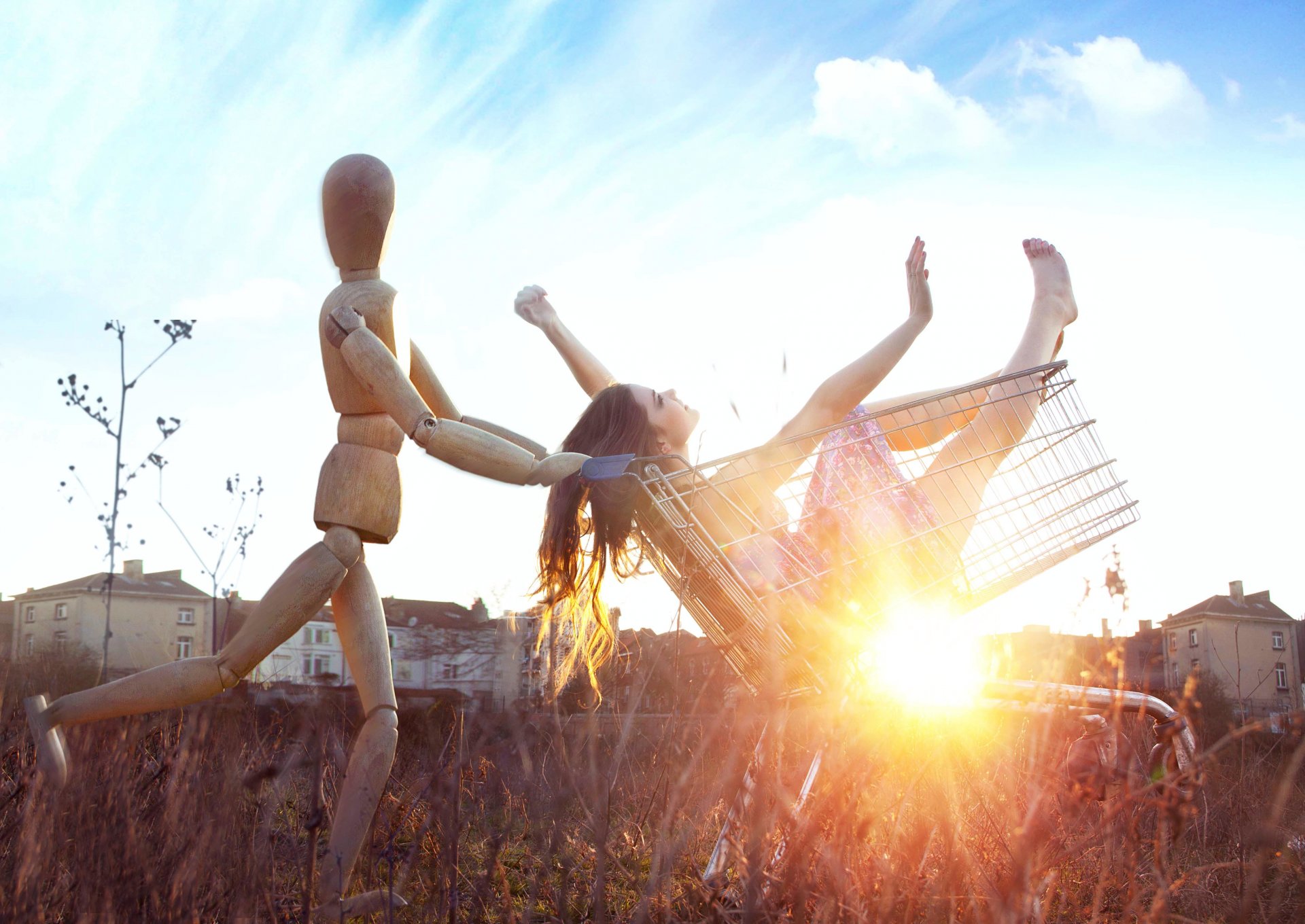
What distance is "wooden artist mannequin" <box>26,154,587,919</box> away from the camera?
2359 mm

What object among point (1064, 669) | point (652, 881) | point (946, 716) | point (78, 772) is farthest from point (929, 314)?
point (78, 772)

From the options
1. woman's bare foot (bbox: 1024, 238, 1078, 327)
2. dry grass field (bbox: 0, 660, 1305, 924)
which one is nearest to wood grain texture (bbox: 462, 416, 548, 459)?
dry grass field (bbox: 0, 660, 1305, 924)

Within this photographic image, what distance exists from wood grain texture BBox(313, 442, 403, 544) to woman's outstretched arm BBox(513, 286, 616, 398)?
150cm

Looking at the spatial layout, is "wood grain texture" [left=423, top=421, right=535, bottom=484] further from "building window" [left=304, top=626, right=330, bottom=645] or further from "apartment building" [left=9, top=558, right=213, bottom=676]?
"apartment building" [left=9, top=558, right=213, bottom=676]

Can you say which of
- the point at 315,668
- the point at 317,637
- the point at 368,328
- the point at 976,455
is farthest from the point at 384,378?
the point at 317,637

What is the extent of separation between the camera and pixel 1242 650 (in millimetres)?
22969

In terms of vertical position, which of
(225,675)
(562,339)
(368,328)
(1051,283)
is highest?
(1051,283)

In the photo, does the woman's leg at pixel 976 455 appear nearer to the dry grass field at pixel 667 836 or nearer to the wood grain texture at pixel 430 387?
the dry grass field at pixel 667 836

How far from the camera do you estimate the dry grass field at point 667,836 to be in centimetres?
144

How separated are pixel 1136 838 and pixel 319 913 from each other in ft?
5.84

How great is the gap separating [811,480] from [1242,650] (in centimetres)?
2429

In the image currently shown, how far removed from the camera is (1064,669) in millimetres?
1820

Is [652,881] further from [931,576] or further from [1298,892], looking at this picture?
[1298,892]

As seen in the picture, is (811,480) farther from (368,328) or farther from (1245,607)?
(1245,607)
